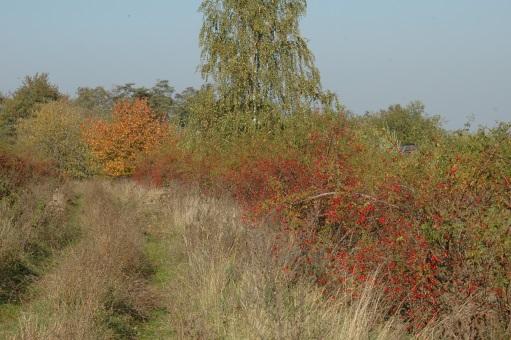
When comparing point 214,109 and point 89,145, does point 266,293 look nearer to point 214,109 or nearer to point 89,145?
point 214,109

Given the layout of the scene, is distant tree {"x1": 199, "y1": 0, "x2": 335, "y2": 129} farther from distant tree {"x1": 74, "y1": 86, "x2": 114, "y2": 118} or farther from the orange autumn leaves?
distant tree {"x1": 74, "y1": 86, "x2": 114, "y2": 118}

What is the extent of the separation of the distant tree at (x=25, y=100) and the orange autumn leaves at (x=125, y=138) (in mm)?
17706

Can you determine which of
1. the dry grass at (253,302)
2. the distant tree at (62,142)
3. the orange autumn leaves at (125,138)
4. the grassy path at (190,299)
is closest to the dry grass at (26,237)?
the grassy path at (190,299)

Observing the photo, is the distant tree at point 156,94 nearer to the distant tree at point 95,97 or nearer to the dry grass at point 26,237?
the distant tree at point 95,97

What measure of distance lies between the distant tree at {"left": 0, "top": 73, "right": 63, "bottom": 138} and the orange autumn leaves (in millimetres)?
17706

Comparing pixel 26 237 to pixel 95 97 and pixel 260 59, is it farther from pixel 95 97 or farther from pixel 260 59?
pixel 95 97

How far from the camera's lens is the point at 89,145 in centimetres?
3656

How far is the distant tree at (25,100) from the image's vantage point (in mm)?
50125

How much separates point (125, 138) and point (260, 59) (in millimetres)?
16116

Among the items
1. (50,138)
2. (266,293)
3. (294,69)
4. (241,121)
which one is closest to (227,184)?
(241,121)

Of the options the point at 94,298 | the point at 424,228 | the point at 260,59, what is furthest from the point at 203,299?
the point at 260,59

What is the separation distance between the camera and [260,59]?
20.4m

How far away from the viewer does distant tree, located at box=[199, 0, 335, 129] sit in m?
20.4

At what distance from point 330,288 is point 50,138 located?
1418 inches
